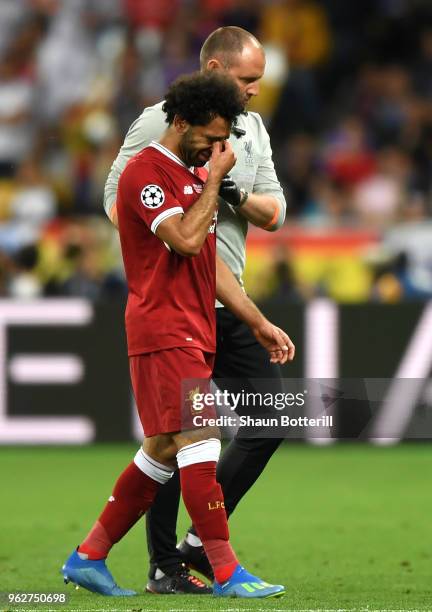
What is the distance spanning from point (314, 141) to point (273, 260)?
11.0 feet

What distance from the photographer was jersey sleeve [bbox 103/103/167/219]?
5996 mm

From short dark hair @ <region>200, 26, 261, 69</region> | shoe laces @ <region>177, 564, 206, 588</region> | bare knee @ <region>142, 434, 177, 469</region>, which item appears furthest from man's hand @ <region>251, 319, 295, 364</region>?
short dark hair @ <region>200, 26, 261, 69</region>

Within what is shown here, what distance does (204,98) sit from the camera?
210 inches

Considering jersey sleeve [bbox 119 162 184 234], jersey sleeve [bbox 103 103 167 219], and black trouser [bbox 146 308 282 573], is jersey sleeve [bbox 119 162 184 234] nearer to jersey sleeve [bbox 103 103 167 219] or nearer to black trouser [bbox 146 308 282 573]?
jersey sleeve [bbox 103 103 167 219]

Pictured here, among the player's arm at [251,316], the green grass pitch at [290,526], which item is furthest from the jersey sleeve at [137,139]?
the green grass pitch at [290,526]

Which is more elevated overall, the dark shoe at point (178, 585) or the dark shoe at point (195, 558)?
the dark shoe at point (195, 558)

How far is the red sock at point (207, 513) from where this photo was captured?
546 cm

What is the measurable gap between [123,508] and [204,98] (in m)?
1.60

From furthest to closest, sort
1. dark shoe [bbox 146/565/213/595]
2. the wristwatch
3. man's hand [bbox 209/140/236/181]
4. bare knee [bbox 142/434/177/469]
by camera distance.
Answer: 1. dark shoe [bbox 146/565/213/595]
2. the wristwatch
3. bare knee [bbox 142/434/177/469]
4. man's hand [bbox 209/140/236/181]

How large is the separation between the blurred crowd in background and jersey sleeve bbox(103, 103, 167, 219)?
662cm

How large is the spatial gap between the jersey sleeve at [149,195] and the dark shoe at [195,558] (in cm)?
152

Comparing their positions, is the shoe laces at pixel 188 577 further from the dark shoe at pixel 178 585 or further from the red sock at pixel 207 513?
the red sock at pixel 207 513

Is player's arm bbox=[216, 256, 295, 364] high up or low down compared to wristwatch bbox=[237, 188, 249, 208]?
down

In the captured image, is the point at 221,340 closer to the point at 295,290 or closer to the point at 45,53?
the point at 295,290
